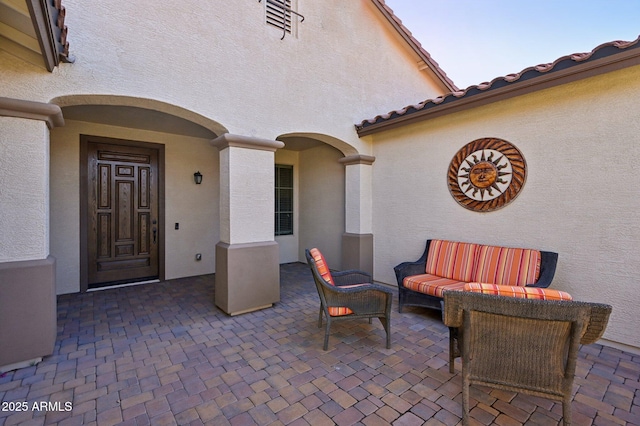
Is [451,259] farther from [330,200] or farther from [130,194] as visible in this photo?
[130,194]

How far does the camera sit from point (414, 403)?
227 centimetres

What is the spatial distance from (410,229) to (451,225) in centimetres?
75

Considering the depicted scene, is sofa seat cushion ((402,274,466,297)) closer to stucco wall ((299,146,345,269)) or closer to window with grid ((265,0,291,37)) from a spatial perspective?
stucco wall ((299,146,345,269))

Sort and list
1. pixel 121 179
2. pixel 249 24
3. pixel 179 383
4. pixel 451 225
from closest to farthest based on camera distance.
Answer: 1. pixel 179 383
2. pixel 249 24
3. pixel 451 225
4. pixel 121 179

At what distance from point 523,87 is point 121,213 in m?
6.74

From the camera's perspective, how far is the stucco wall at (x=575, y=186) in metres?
3.01

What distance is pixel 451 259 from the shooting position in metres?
4.27

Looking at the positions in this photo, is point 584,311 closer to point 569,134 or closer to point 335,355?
point 335,355

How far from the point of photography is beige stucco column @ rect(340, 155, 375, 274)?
5625 mm

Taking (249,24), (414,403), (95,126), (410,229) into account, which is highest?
(249,24)

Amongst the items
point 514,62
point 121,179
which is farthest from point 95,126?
point 514,62

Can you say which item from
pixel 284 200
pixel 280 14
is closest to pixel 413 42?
pixel 280 14

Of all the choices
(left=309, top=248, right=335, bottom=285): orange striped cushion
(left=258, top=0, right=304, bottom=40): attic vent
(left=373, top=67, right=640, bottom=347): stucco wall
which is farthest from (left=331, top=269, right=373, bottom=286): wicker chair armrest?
(left=258, top=0, right=304, bottom=40): attic vent

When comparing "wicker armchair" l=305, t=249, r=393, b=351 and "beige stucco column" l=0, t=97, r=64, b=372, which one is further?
"wicker armchair" l=305, t=249, r=393, b=351
